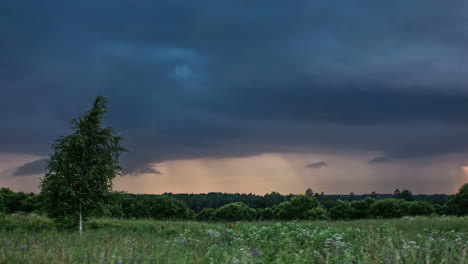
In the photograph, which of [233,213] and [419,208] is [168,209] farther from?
[419,208]

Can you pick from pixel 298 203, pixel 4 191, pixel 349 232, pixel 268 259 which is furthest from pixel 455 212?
pixel 4 191

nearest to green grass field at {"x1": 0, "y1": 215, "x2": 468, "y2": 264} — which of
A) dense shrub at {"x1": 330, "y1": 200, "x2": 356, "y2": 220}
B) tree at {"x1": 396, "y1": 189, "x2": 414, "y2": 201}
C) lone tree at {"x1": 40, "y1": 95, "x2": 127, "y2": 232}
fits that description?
lone tree at {"x1": 40, "y1": 95, "x2": 127, "y2": 232}

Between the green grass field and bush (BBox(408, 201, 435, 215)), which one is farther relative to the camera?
bush (BBox(408, 201, 435, 215))

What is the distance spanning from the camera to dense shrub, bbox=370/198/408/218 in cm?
5712

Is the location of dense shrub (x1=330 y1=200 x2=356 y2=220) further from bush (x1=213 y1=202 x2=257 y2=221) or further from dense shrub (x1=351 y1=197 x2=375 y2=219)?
bush (x1=213 y1=202 x2=257 y2=221)

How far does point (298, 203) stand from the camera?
157 ft

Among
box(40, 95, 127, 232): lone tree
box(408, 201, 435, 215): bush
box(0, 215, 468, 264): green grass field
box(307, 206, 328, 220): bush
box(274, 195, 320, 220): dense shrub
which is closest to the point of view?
box(0, 215, 468, 264): green grass field

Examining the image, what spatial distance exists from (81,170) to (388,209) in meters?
48.9

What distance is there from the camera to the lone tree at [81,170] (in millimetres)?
18984

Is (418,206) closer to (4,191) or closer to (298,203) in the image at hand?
(298,203)

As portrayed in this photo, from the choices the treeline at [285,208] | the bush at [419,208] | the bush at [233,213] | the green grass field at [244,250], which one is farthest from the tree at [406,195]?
the green grass field at [244,250]

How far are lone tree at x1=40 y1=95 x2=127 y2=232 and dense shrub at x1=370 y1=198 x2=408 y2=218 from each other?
155 ft

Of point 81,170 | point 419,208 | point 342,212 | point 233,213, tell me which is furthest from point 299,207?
point 81,170

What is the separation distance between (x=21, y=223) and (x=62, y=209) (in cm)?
404
